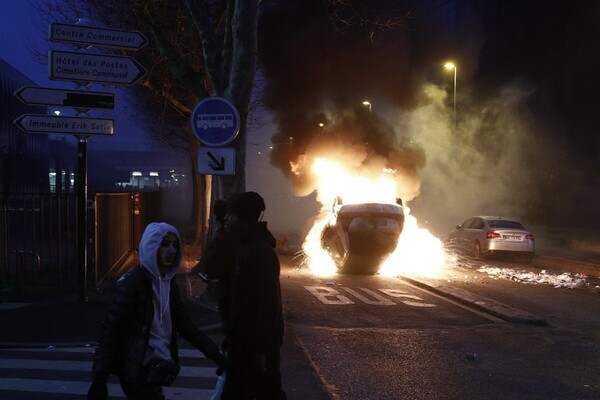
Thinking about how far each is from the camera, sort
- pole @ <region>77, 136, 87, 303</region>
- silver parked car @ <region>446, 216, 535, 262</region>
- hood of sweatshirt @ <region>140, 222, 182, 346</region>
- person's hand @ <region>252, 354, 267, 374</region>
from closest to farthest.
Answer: hood of sweatshirt @ <region>140, 222, 182, 346</region>, person's hand @ <region>252, 354, 267, 374</region>, pole @ <region>77, 136, 87, 303</region>, silver parked car @ <region>446, 216, 535, 262</region>

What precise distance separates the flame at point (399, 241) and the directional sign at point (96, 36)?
7.84 metres

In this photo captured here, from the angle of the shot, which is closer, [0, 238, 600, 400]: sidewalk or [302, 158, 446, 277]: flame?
[0, 238, 600, 400]: sidewalk

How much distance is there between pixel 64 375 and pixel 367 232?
923 centimetres

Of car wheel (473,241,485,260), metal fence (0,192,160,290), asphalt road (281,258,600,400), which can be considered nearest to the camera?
asphalt road (281,258,600,400)

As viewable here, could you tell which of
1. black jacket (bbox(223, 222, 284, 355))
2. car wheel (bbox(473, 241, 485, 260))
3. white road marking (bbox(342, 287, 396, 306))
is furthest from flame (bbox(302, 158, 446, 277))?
black jacket (bbox(223, 222, 284, 355))

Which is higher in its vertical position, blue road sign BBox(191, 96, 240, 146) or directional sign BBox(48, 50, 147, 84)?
directional sign BBox(48, 50, 147, 84)

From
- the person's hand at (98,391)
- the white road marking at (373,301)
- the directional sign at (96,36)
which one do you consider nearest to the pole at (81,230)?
the directional sign at (96,36)

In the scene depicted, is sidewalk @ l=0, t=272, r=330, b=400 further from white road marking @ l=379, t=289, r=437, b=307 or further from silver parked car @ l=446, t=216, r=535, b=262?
silver parked car @ l=446, t=216, r=535, b=262

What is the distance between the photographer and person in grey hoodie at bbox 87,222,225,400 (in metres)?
3.09

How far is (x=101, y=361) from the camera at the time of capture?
3037 mm

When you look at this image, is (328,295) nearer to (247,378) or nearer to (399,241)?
(399,241)

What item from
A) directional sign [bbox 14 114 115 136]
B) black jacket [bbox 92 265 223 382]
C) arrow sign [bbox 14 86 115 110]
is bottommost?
black jacket [bbox 92 265 223 382]

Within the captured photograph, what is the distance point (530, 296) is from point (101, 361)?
398 inches

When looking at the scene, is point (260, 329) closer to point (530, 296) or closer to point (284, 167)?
point (530, 296)
